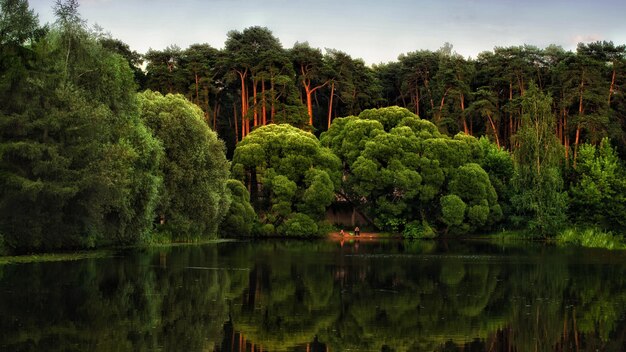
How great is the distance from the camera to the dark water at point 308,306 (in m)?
16.8

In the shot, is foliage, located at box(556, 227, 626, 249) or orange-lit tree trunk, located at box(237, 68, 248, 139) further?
orange-lit tree trunk, located at box(237, 68, 248, 139)

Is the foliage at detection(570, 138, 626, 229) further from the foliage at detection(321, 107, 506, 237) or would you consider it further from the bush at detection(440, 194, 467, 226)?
the bush at detection(440, 194, 467, 226)

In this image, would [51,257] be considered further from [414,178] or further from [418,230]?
[418,230]

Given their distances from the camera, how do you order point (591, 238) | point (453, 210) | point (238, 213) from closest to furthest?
point (591, 238)
point (238, 213)
point (453, 210)

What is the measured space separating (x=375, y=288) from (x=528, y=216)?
4663cm

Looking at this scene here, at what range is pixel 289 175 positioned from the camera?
70688mm

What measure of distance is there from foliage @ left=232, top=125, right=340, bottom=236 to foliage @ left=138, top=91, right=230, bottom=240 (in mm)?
12768

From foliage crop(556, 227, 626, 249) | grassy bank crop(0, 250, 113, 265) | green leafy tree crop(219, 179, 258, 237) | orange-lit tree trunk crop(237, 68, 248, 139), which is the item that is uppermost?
orange-lit tree trunk crop(237, 68, 248, 139)

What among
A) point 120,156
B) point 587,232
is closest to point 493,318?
point 120,156

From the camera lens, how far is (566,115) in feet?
265

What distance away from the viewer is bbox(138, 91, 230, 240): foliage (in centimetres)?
5375

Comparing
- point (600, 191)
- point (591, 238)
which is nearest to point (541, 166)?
point (600, 191)

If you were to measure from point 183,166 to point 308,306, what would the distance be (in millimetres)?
33383

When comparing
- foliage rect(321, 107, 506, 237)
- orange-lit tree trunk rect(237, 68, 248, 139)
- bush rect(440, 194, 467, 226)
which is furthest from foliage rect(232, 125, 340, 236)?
orange-lit tree trunk rect(237, 68, 248, 139)
